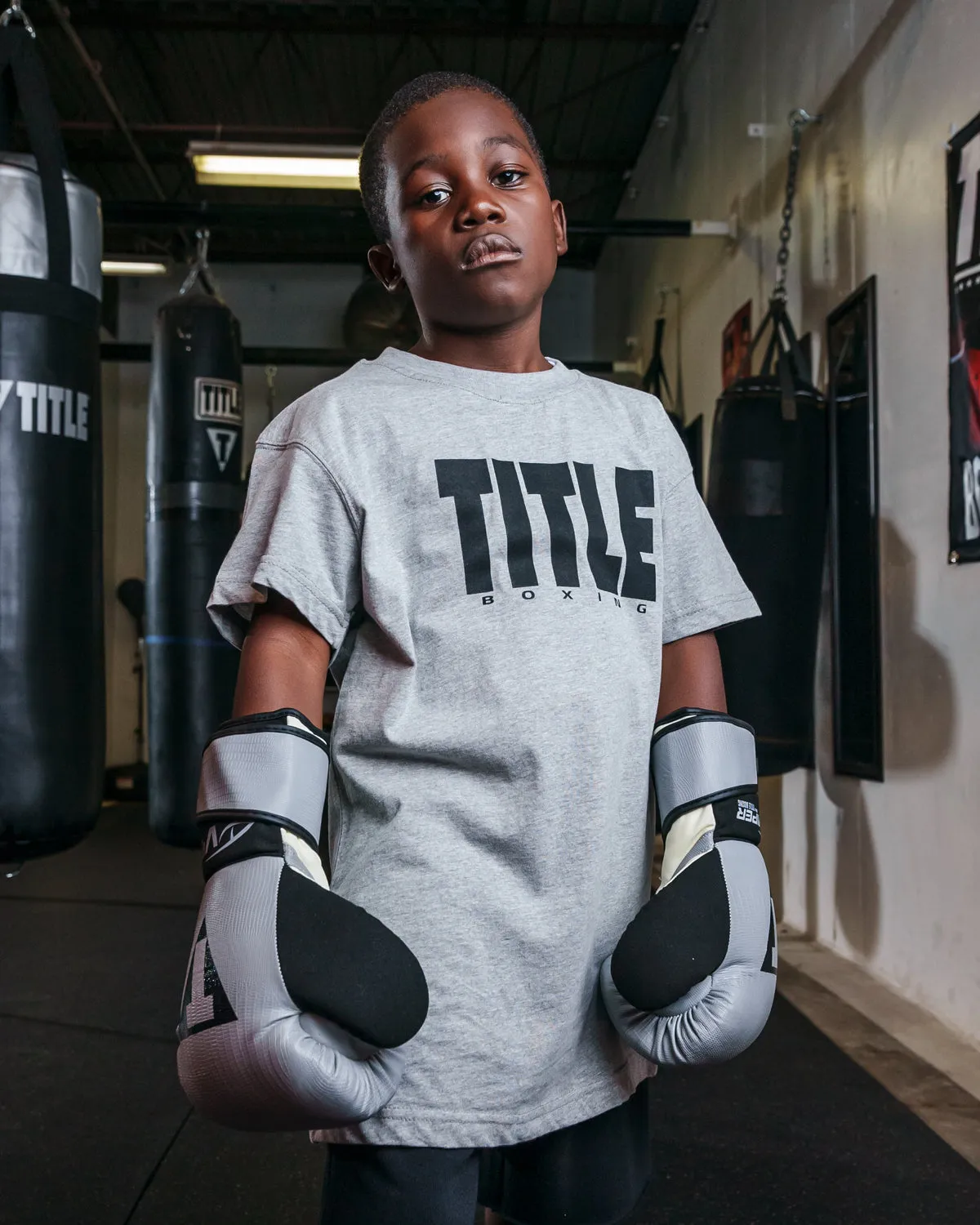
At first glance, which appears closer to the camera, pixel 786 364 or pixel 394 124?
pixel 394 124

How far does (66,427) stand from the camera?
1864 mm

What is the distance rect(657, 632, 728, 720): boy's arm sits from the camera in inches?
37.5

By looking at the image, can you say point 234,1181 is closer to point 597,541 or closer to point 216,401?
point 597,541

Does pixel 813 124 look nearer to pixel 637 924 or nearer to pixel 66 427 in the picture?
pixel 66 427

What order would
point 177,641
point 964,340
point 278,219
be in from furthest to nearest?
1. point 278,219
2. point 177,641
3. point 964,340

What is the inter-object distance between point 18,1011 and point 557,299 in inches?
256

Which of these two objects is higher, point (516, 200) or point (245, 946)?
point (516, 200)

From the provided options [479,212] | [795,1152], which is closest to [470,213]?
[479,212]

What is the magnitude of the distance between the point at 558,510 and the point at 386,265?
33 cm

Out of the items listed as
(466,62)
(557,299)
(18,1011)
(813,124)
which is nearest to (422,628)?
(18,1011)

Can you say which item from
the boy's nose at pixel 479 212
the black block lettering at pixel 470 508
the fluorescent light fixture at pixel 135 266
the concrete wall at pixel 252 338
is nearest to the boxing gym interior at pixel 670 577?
the black block lettering at pixel 470 508

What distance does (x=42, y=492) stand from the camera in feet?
5.99

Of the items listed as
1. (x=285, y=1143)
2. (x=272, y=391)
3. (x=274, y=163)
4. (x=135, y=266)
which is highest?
(x=135, y=266)

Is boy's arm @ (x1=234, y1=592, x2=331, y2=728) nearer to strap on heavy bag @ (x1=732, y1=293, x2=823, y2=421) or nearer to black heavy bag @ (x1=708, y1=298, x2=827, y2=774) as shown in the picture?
black heavy bag @ (x1=708, y1=298, x2=827, y2=774)
